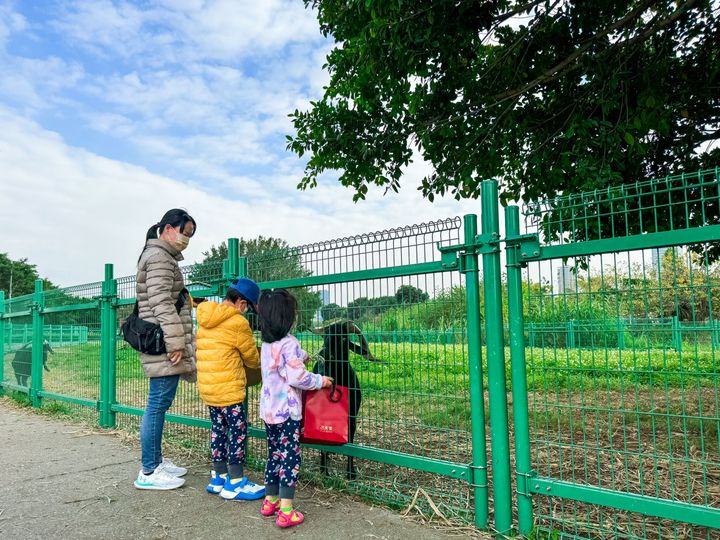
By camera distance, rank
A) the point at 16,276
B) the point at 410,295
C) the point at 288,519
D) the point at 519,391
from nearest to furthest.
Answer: the point at 519,391, the point at 288,519, the point at 410,295, the point at 16,276

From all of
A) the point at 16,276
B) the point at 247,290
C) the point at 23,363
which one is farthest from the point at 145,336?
the point at 16,276

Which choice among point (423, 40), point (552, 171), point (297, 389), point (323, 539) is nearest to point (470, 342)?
point (297, 389)

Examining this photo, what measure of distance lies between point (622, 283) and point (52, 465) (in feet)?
17.3

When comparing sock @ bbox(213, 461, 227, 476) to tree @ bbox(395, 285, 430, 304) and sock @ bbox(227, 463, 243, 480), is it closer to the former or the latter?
sock @ bbox(227, 463, 243, 480)

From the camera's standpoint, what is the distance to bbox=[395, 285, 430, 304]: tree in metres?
3.73

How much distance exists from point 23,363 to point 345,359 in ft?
26.4

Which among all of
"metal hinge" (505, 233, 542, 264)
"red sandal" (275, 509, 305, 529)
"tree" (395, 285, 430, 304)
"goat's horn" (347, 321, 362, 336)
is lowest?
"red sandal" (275, 509, 305, 529)

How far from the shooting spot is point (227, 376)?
4.00 metres

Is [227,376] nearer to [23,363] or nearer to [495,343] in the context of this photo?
[495,343]

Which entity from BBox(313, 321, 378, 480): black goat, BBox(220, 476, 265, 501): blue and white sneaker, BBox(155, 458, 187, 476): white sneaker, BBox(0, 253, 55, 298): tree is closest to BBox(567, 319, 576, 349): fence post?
BBox(313, 321, 378, 480): black goat

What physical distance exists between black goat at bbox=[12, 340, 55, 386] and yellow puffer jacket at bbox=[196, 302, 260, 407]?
245 inches

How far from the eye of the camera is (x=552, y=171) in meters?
6.46

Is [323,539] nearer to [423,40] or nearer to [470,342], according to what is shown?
[470,342]

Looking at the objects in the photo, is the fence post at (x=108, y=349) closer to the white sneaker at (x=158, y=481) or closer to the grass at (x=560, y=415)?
the grass at (x=560, y=415)
